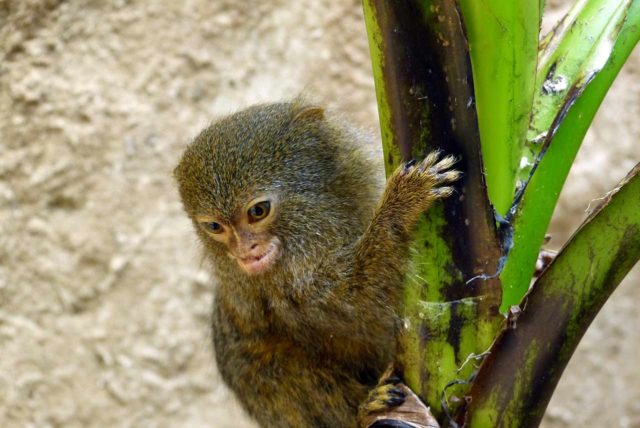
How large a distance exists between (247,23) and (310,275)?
248 centimetres

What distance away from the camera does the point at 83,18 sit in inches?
177

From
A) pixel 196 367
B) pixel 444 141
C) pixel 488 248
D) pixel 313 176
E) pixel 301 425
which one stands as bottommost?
pixel 196 367

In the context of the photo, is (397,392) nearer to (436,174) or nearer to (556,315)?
(556,315)

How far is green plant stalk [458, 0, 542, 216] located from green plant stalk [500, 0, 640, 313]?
0.06 m

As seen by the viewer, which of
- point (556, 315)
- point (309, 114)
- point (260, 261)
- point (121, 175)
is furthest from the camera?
point (121, 175)

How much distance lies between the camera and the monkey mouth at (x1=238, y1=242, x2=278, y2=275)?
2.98 meters

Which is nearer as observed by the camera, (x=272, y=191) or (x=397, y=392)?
(x=397, y=392)

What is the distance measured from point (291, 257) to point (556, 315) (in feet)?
4.19

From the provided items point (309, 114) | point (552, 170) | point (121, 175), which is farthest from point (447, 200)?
point (121, 175)

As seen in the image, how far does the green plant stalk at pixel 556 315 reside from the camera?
1.85 meters

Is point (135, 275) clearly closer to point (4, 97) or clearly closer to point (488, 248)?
point (4, 97)

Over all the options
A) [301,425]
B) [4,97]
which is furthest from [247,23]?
[301,425]

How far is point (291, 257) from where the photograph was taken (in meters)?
2.99

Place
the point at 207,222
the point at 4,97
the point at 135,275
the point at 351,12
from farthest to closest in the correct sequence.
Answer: the point at 351,12 → the point at 135,275 → the point at 4,97 → the point at 207,222
